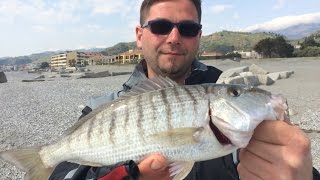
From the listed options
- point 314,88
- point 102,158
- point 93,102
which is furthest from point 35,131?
point 314,88

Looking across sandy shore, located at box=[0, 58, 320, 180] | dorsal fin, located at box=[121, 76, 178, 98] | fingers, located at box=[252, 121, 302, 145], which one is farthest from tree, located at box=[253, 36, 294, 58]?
fingers, located at box=[252, 121, 302, 145]

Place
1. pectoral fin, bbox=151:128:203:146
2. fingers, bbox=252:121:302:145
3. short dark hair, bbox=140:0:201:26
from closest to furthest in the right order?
fingers, bbox=252:121:302:145
pectoral fin, bbox=151:128:203:146
short dark hair, bbox=140:0:201:26

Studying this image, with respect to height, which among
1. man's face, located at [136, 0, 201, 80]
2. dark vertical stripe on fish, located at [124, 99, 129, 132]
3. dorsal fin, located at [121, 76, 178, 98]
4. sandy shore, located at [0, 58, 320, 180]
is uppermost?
man's face, located at [136, 0, 201, 80]

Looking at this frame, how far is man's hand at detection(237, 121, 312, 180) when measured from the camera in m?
2.24

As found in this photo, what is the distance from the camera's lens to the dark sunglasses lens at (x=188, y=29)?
413 centimetres

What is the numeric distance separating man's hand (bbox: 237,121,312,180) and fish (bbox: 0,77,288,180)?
0.07m

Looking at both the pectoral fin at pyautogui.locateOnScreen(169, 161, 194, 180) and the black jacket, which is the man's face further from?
the pectoral fin at pyautogui.locateOnScreen(169, 161, 194, 180)

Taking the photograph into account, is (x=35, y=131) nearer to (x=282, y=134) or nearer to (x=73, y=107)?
(x=73, y=107)

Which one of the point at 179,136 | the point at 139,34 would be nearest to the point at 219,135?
the point at 179,136

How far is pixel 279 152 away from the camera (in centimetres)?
227

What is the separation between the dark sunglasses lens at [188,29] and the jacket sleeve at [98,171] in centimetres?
88

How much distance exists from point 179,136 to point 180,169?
0.24 metres

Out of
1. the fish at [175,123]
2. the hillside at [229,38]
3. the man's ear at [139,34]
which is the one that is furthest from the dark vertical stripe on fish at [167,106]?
the hillside at [229,38]

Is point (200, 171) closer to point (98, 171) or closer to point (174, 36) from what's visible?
point (98, 171)
